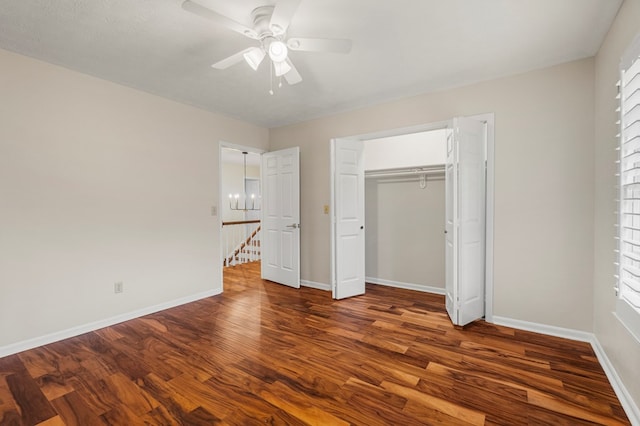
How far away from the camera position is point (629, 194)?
1740 millimetres

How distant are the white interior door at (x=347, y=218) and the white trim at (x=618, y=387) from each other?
2.41 meters

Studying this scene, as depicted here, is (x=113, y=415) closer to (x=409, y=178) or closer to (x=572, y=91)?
(x=409, y=178)

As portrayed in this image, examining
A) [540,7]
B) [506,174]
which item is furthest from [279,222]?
[540,7]

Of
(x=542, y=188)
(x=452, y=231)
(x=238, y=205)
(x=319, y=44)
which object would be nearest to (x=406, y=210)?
(x=452, y=231)

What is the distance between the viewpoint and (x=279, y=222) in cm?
459

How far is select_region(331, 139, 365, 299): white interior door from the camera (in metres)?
3.81

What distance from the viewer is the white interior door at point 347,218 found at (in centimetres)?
381

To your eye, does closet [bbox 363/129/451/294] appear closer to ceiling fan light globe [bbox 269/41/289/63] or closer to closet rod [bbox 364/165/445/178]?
closet rod [bbox 364/165/445/178]

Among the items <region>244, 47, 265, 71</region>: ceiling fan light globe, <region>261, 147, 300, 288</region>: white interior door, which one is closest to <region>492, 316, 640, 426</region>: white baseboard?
<region>261, 147, 300, 288</region>: white interior door

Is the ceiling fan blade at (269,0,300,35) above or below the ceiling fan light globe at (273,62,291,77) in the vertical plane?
above

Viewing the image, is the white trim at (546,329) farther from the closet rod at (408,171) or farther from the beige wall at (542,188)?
the closet rod at (408,171)

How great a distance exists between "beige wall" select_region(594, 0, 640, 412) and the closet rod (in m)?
1.63

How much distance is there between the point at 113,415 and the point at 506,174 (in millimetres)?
3732

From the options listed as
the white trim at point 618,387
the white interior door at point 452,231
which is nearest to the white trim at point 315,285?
the white interior door at point 452,231
